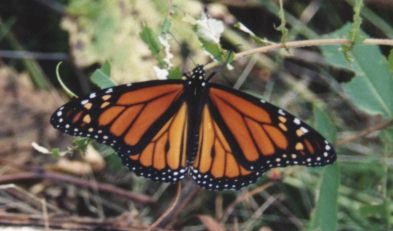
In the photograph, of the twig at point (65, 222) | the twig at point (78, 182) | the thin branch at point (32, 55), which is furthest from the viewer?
the thin branch at point (32, 55)

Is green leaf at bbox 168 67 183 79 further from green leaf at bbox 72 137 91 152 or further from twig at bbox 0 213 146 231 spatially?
twig at bbox 0 213 146 231

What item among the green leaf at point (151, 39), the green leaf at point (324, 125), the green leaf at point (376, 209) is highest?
the green leaf at point (324, 125)

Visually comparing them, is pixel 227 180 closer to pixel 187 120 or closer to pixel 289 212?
pixel 187 120

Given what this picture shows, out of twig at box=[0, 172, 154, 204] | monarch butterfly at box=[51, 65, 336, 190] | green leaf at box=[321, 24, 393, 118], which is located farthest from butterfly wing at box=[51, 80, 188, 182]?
twig at box=[0, 172, 154, 204]

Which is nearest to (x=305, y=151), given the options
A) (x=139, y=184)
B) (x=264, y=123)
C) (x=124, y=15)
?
(x=264, y=123)

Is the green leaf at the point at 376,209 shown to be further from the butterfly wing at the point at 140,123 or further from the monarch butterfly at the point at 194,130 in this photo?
the butterfly wing at the point at 140,123

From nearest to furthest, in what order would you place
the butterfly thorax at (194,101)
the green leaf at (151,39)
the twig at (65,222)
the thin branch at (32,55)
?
the green leaf at (151,39)
the butterfly thorax at (194,101)
the twig at (65,222)
the thin branch at (32,55)

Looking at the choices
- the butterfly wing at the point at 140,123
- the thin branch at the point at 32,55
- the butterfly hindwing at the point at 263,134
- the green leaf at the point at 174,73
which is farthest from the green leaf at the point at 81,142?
the thin branch at the point at 32,55
